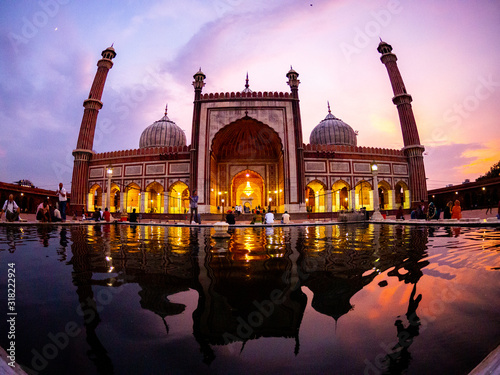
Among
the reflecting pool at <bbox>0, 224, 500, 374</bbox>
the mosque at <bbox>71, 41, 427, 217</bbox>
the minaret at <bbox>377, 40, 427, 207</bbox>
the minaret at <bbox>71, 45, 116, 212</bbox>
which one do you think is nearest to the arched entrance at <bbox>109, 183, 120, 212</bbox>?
the mosque at <bbox>71, 41, 427, 217</bbox>

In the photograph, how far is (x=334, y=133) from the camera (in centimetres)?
2962

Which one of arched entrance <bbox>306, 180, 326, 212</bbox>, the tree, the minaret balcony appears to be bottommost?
arched entrance <bbox>306, 180, 326, 212</bbox>

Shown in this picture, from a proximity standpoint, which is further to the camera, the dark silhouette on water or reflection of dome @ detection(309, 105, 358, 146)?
reflection of dome @ detection(309, 105, 358, 146)

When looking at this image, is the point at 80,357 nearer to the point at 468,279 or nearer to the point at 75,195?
the point at 468,279

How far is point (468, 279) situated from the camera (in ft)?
6.16

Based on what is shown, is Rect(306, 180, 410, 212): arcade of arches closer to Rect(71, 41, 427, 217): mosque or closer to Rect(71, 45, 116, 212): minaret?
Rect(71, 41, 427, 217): mosque

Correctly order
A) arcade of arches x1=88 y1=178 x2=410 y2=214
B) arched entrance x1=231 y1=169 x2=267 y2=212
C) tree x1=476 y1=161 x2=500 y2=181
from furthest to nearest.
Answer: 1. tree x1=476 y1=161 x2=500 y2=181
2. arched entrance x1=231 y1=169 x2=267 y2=212
3. arcade of arches x1=88 y1=178 x2=410 y2=214

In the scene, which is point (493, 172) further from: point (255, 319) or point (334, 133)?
point (255, 319)

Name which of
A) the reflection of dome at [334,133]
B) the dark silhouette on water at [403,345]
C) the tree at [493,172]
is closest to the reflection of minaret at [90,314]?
the dark silhouette on water at [403,345]

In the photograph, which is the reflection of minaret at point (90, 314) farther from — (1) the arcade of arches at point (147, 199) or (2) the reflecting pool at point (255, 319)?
(1) the arcade of arches at point (147, 199)

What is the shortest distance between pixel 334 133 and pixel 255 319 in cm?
3087

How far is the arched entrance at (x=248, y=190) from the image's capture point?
2769cm

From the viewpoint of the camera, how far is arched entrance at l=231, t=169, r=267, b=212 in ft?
90.8

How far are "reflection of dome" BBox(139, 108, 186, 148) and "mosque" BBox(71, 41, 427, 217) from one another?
4.88 metres
